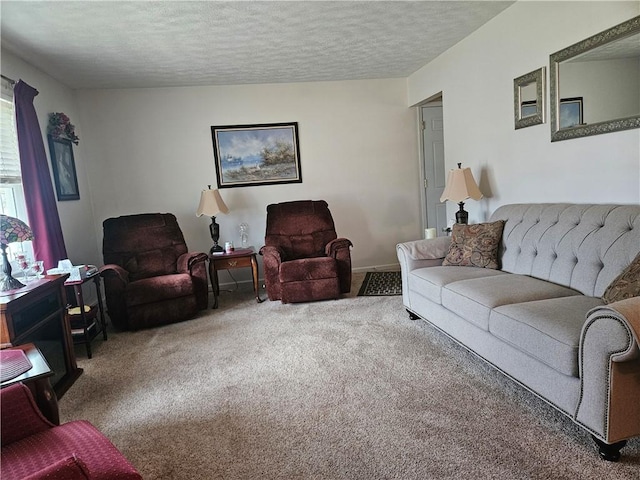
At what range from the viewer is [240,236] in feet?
16.1

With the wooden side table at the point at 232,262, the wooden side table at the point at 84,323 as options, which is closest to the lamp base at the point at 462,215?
the wooden side table at the point at 232,262

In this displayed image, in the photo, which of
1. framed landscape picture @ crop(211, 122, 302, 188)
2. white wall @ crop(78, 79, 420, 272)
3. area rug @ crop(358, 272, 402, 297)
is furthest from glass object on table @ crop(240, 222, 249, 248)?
area rug @ crop(358, 272, 402, 297)

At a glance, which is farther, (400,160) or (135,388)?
(400,160)

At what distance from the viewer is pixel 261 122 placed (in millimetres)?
4855

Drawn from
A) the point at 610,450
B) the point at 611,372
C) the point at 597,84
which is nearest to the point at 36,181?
the point at 611,372

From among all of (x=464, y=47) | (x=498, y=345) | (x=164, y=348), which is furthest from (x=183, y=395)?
(x=464, y=47)

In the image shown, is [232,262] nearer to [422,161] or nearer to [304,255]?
[304,255]

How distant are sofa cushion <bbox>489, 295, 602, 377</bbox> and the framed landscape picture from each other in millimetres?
3392

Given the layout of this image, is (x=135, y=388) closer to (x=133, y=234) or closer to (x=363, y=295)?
(x=133, y=234)

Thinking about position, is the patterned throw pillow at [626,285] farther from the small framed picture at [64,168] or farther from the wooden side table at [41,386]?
the small framed picture at [64,168]

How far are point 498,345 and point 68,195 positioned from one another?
4064 millimetres

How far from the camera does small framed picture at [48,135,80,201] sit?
3.76m

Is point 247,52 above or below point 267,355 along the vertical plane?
above

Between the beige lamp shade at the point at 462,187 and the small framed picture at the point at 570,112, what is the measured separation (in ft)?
2.96
